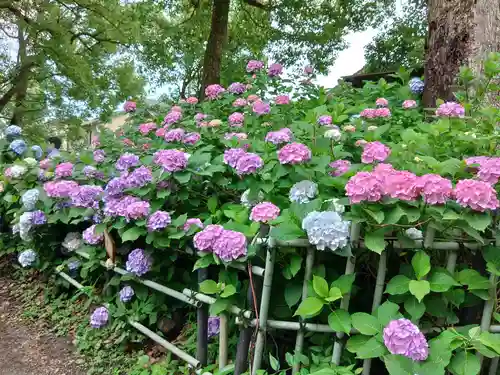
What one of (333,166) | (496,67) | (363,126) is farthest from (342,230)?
(496,67)

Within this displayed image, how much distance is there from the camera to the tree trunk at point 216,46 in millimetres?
7738

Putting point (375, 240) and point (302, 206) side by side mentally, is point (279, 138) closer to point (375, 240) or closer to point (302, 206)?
point (302, 206)

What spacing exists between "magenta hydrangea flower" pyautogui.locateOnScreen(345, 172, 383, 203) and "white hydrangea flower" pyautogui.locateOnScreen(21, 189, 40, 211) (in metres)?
2.44

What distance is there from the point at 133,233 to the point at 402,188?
50.5 inches

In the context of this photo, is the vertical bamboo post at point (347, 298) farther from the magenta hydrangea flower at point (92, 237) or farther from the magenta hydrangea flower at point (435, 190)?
the magenta hydrangea flower at point (92, 237)

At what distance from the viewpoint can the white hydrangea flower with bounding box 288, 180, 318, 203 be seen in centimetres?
158

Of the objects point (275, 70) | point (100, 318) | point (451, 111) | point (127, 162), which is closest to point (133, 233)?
point (127, 162)

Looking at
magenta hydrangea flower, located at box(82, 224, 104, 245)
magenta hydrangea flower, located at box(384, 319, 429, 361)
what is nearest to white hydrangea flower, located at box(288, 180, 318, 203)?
magenta hydrangea flower, located at box(384, 319, 429, 361)

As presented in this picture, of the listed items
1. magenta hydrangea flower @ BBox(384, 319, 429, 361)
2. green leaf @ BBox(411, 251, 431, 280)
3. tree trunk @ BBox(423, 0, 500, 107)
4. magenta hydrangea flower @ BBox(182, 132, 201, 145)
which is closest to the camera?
magenta hydrangea flower @ BBox(384, 319, 429, 361)

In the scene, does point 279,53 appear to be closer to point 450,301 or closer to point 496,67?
point 496,67

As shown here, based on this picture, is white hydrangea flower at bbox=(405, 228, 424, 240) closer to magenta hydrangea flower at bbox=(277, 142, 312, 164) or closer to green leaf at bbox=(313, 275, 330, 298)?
green leaf at bbox=(313, 275, 330, 298)

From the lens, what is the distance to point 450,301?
1351 millimetres

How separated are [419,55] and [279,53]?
812 centimetres

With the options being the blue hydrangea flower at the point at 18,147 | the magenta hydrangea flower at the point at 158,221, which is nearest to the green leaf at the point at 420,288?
the magenta hydrangea flower at the point at 158,221
